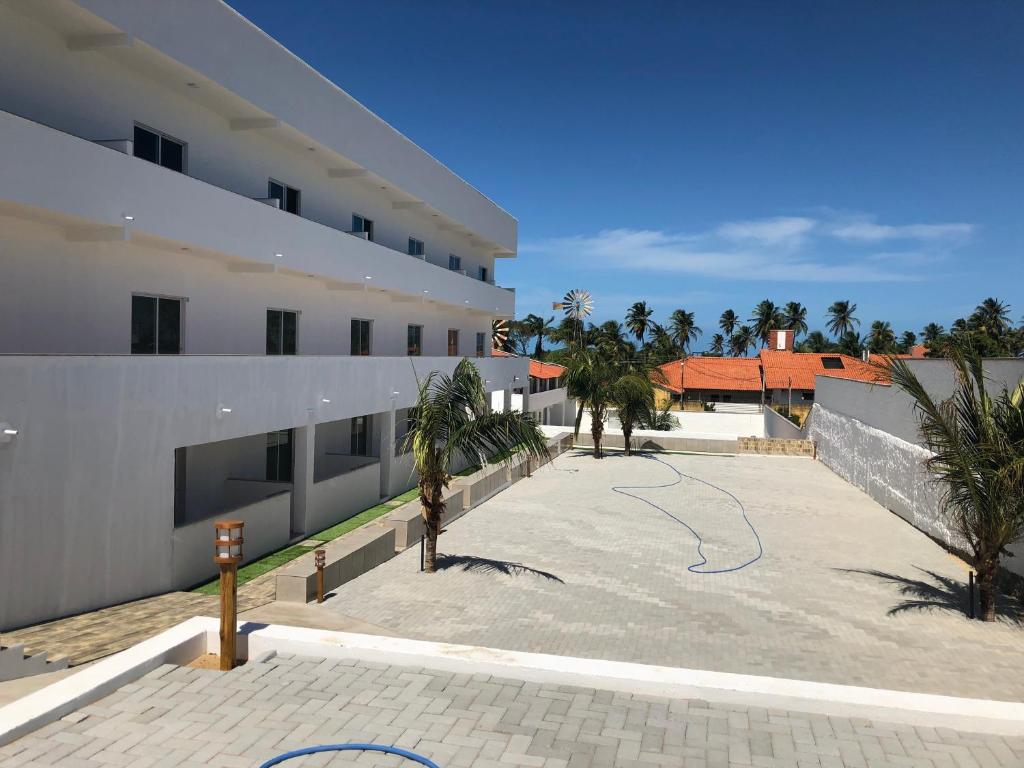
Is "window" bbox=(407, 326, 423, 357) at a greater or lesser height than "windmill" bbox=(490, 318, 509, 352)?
lesser

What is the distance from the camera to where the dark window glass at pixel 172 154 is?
14.6 m

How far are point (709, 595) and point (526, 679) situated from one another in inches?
302

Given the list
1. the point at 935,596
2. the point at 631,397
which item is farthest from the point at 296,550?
the point at 631,397

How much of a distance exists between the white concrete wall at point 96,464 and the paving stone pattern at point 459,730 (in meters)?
4.82

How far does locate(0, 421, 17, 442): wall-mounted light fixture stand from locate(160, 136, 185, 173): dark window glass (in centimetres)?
705

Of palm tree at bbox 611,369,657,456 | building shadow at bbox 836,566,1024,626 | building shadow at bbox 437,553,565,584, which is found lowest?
building shadow at bbox 437,553,565,584

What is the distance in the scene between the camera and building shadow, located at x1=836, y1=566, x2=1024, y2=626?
12.1 m

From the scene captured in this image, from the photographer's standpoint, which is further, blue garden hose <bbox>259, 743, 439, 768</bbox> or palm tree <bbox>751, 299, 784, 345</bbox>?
palm tree <bbox>751, 299, 784, 345</bbox>

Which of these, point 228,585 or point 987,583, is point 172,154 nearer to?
point 228,585

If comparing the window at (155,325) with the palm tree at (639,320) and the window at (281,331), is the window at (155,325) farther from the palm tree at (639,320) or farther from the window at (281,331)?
the palm tree at (639,320)

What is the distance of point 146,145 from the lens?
14180mm

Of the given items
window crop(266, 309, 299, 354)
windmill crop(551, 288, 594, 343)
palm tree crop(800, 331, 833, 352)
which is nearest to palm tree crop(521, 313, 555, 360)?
windmill crop(551, 288, 594, 343)

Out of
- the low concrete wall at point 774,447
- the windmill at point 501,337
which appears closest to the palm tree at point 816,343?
the windmill at point 501,337

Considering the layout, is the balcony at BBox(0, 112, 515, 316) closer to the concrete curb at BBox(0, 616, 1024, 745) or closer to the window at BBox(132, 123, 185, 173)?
the window at BBox(132, 123, 185, 173)
